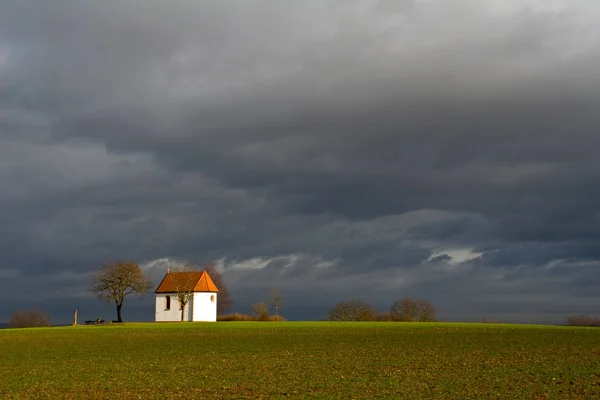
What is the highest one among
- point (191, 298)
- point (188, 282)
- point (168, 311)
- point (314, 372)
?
point (188, 282)

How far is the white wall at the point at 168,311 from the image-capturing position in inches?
4887

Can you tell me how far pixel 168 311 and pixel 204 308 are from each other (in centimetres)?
812

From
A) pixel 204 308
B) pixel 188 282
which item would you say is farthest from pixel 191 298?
pixel 188 282

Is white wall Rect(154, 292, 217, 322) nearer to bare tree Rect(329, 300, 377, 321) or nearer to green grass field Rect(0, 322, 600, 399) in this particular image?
bare tree Rect(329, 300, 377, 321)

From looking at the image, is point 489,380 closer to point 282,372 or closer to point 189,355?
point 282,372

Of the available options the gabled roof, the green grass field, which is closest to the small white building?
the gabled roof

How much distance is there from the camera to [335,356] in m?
37.0

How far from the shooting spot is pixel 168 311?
415ft

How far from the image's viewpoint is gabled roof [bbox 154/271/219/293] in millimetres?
124650

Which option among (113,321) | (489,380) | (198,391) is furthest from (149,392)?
(113,321)

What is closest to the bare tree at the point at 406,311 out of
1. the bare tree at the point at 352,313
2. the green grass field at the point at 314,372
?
the bare tree at the point at 352,313

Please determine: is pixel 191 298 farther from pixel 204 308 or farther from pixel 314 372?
pixel 314 372

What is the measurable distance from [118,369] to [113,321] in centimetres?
8611

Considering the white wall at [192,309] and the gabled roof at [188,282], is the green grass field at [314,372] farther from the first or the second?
the gabled roof at [188,282]
